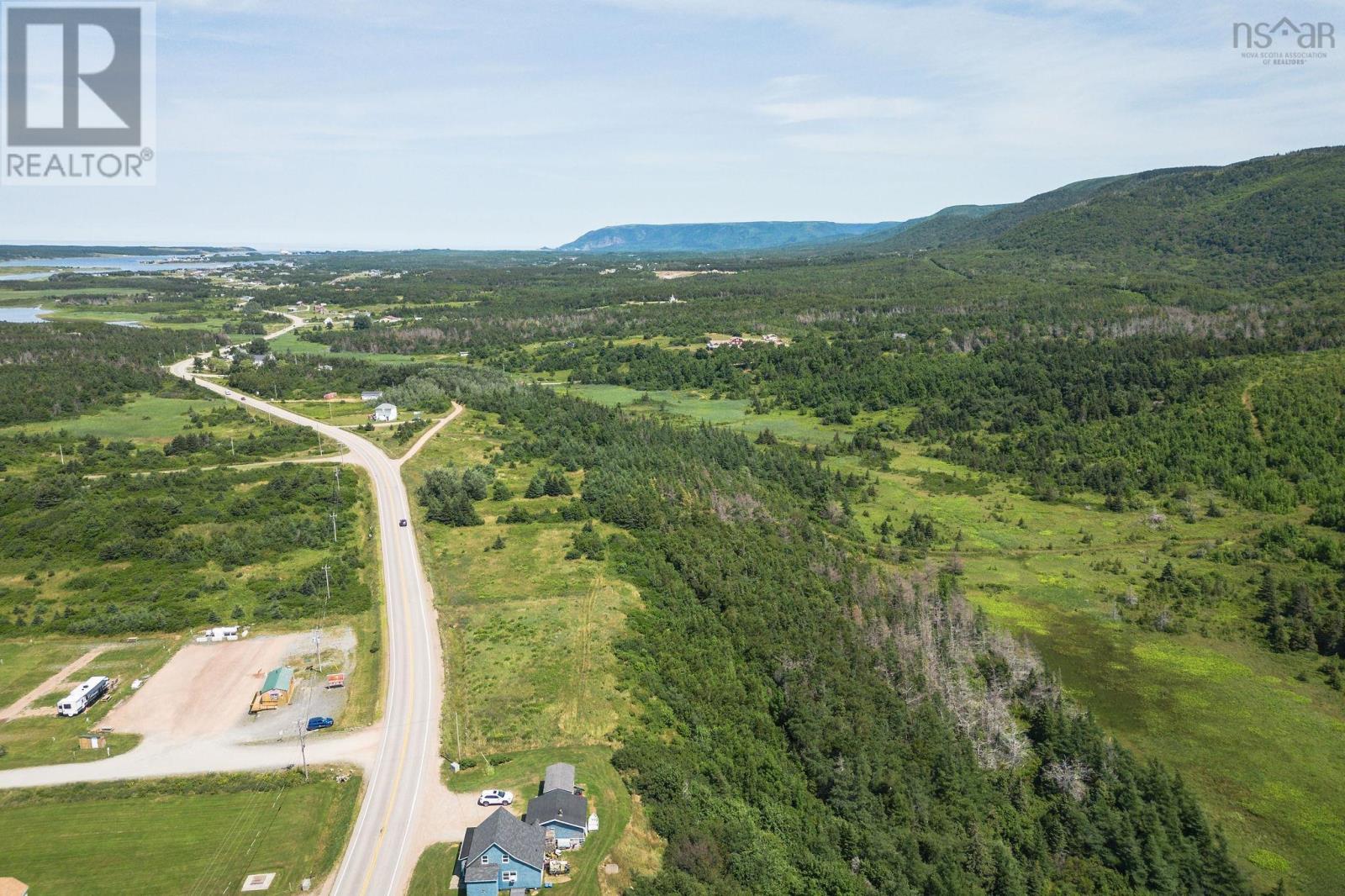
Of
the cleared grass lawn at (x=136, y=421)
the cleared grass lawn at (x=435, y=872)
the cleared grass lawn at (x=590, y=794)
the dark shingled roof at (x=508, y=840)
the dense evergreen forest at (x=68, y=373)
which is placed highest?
the dense evergreen forest at (x=68, y=373)

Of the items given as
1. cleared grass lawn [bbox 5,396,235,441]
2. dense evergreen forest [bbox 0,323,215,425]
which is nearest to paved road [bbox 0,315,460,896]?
cleared grass lawn [bbox 5,396,235,441]

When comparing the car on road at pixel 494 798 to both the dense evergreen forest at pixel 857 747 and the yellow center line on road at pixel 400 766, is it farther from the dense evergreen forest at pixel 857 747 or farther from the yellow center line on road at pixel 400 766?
the dense evergreen forest at pixel 857 747

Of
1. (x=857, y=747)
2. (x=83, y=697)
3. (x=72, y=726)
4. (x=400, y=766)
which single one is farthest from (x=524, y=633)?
(x=72, y=726)

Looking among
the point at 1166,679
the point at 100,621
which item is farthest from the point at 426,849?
the point at 1166,679

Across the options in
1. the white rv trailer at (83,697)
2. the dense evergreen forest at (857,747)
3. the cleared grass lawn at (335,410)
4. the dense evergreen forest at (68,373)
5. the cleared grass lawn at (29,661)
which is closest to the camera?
the dense evergreen forest at (857,747)

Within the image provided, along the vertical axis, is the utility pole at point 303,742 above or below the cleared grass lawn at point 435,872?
above

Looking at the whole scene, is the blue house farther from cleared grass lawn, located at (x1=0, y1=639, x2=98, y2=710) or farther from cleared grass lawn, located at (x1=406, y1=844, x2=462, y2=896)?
cleared grass lawn, located at (x1=0, y1=639, x2=98, y2=710)

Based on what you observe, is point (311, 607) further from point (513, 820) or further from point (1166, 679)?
point (1166, 679)

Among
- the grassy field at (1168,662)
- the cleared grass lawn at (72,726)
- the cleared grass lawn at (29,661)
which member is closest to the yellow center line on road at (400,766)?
the cleared grass lawn at (72,726)
